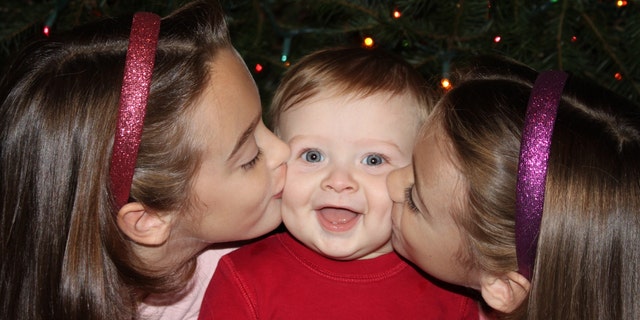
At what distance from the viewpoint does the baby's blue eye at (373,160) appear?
1.45 m

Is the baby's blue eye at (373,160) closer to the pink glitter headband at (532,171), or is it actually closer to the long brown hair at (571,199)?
the long brown hair at (571,199)

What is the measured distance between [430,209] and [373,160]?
0.63ft

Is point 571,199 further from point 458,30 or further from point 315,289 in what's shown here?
point 458,30

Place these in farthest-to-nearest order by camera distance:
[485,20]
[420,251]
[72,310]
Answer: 1. [485,20]
2. [420,251]
3. [72,310]

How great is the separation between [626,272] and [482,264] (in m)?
0.24

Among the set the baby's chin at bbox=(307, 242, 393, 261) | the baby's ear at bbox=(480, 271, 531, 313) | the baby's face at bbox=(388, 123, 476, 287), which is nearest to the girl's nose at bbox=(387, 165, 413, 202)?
the baby's face at bbox=(388, 123, 476, 287)

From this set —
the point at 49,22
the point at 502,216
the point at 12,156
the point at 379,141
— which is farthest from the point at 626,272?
the point at 49,22

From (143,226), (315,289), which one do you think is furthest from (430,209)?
(143,226)

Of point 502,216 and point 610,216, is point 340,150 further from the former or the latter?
point 610,216

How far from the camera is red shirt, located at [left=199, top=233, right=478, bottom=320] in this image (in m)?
1.43

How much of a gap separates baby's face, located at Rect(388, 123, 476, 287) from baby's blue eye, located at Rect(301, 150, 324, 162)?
15 cm

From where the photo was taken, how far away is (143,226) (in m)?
1.32

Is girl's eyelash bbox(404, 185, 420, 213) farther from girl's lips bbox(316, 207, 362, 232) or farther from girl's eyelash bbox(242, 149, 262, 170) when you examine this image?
girl's eyelash bbox(242, 149, 262, 170)

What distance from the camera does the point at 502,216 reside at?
1.20 m
